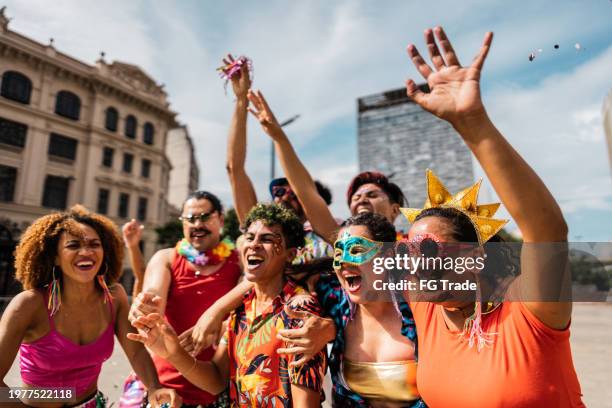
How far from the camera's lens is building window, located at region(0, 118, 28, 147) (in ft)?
63.4

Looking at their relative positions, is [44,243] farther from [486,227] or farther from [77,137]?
[77,137]

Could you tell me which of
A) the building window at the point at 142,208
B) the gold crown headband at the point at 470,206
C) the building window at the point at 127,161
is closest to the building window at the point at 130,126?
the building window at the point at 127,161

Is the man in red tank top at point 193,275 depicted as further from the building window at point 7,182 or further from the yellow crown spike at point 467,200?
the building window at point 7,182

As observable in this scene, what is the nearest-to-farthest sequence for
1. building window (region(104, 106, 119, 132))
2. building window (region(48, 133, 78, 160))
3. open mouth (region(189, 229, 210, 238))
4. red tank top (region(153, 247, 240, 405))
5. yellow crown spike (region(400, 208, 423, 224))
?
yellow crown spike (region(400, 208, 423, 224))
red tank top (region(153, 247, 240, 405))
open mouth (region(189, 229, 210, 238))
building window (region(48, 133, 78, 160))
building window (region(104, 106, 119, 132))

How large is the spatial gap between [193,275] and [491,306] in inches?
89.5

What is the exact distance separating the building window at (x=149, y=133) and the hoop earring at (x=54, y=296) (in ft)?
89.7

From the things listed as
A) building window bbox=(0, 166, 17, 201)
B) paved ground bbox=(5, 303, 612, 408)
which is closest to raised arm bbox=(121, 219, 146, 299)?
paved ground bbox=(5, 303, 612, 408)

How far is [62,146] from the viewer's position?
73.3 feet

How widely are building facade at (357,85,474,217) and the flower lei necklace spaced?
184 ft

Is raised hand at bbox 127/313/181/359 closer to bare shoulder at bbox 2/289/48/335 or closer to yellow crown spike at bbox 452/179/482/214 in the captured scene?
bare shoulder at bbox 2/289/48/335

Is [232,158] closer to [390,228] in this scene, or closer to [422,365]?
[390,228]

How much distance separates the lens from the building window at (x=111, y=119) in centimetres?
2484

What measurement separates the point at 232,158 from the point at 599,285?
2579mm

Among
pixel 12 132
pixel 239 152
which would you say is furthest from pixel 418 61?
A: pixel 12 132
